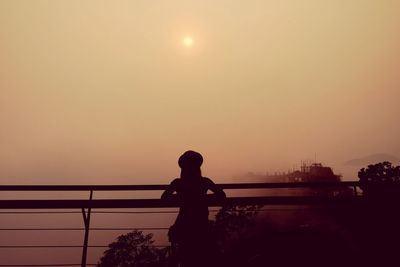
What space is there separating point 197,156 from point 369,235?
1257mm

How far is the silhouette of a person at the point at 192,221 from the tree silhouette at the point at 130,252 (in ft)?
103

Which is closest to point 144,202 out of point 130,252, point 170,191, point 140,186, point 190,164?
point 170,191

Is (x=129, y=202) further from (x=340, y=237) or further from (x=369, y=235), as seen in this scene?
(x=369, y=235)

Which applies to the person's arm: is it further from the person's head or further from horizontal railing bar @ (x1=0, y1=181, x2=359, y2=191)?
horizontal railing bar @ (x1=0, y1=181, x2=359, y2=191)

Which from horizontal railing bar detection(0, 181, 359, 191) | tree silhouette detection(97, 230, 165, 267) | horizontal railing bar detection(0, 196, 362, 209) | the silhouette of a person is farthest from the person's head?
tree silhouette detection(97, 230, 165, 267)

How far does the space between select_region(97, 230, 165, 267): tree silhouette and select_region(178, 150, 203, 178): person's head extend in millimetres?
31270

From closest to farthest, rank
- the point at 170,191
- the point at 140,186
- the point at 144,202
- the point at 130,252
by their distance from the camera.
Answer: the point at 144,202
the point at 170,191
the point at 140,186
the point at 130,252

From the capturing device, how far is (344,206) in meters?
2.04

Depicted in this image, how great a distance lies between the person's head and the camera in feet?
7.55

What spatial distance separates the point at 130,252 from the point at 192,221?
34874 millimetres

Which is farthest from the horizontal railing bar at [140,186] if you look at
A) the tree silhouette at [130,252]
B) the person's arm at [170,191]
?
the tree silhouette at [130,252]

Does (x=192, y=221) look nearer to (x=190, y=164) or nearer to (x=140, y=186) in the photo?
(x=190, y=164)

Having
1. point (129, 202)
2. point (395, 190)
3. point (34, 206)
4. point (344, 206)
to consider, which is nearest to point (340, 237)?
point (344, 206)

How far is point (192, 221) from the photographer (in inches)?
79.2
